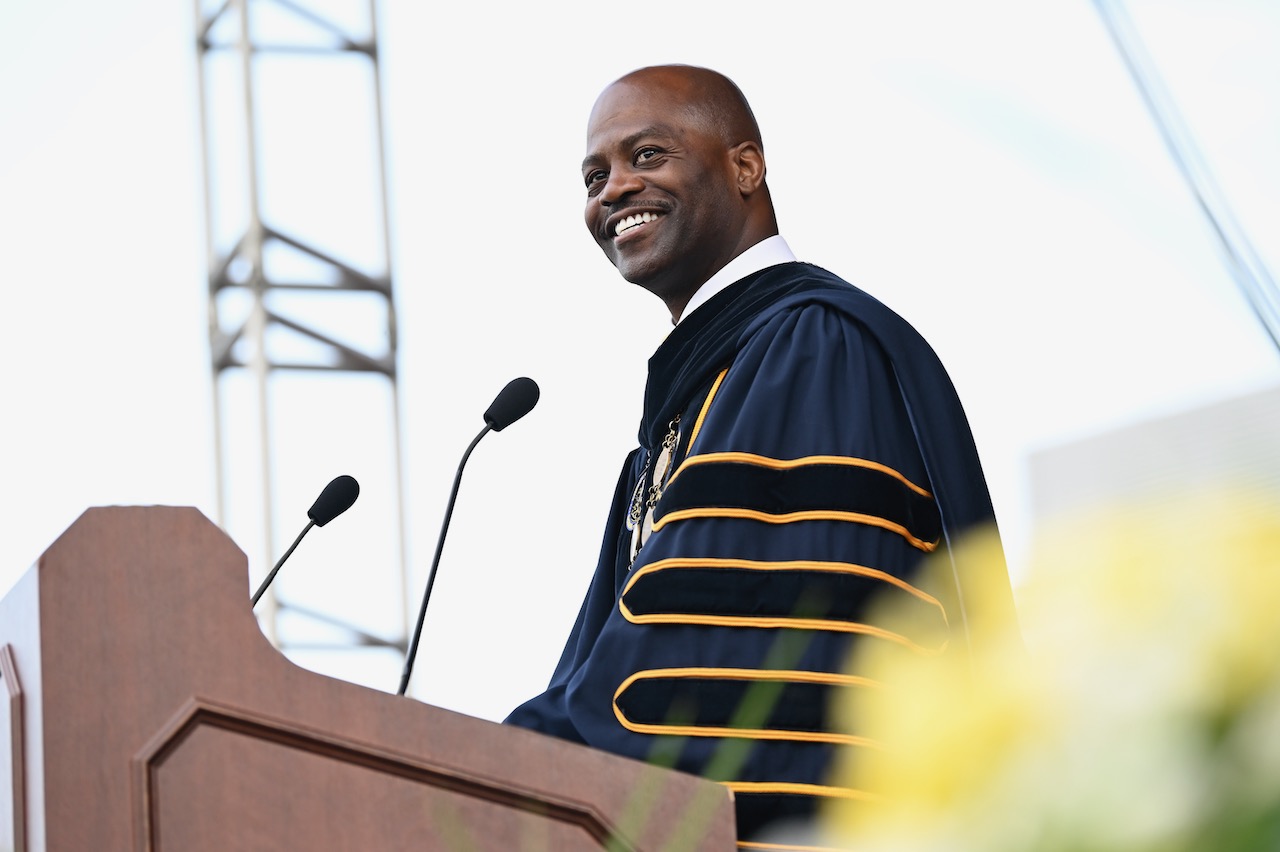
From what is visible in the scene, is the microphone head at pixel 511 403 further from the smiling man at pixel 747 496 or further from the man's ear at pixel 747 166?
the man's ear at pixel 747 166

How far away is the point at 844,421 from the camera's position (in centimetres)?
248

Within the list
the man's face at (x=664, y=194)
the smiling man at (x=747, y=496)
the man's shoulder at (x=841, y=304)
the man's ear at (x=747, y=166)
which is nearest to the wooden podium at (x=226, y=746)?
the smiling man at (x=747, y=496)

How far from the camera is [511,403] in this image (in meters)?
3.10

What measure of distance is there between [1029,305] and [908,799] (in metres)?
0.68

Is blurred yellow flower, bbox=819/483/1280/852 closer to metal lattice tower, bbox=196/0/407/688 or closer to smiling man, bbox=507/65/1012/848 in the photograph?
smiling man, bbox=507/65/1012/848

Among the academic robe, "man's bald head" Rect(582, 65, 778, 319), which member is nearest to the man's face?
"man's bald head" Rect(582, 65, 778, 319)

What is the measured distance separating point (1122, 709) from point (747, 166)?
9.34ft

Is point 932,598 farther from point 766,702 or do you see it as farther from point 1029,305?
point 1029,305

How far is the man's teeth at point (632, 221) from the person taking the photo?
309cm

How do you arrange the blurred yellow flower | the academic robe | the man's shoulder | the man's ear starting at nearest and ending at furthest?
the blurred yellow flower
the academic robe
the man's shoulder
the man's ear

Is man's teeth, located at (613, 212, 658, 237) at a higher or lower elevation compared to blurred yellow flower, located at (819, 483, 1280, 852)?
higher

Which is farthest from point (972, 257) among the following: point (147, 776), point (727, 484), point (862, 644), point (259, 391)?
point (259, 391)

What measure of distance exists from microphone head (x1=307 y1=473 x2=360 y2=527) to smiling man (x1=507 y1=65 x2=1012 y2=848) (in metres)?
0.49

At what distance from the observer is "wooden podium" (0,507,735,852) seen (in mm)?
1545
